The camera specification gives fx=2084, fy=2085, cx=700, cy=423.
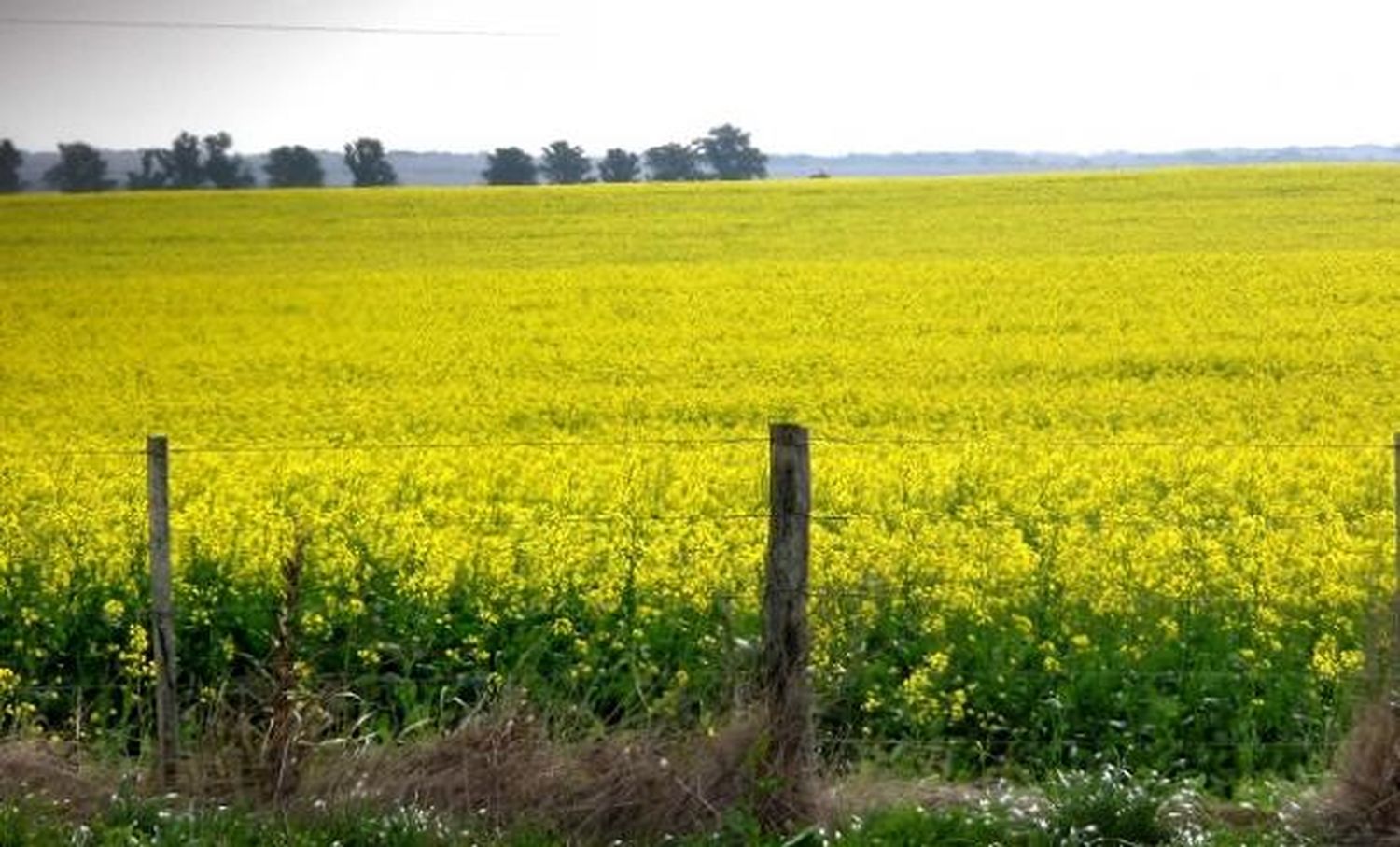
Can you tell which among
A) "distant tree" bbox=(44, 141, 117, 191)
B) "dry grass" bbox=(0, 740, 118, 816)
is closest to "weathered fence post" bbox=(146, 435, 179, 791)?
"dry grass" bbox=(0, 740, 118, 816)

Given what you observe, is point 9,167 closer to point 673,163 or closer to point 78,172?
point 78,172

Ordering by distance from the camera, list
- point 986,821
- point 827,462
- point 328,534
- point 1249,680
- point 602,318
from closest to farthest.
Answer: point 986,821 < point 1249,680 < point 328,534 < point 827,462 < point 602,318

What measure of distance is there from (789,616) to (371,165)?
51.3m

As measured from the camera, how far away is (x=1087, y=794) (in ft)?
22.2

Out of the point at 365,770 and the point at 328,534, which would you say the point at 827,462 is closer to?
the point at 328,534

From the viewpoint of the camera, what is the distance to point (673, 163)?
214ft

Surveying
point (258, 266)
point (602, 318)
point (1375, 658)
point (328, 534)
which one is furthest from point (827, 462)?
point (258, 266)

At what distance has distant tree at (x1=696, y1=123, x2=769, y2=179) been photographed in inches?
2638

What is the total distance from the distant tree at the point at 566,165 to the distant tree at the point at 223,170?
1096 cm

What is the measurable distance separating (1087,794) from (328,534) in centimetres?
509

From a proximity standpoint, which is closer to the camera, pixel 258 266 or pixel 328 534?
pixel 328 534

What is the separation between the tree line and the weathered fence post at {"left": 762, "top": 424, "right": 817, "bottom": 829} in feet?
111

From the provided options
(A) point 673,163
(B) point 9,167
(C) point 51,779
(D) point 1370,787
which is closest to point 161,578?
(C) point 51,779

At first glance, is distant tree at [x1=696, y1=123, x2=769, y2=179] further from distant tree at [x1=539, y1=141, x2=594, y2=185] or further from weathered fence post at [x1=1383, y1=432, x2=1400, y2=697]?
weathered fence post at [x1=1383, y1=432, x2=1400, y2=697]
